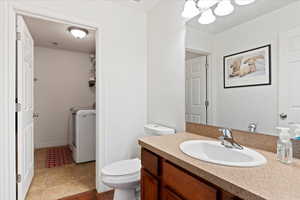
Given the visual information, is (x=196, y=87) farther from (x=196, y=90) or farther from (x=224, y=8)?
(x=224, y=8)

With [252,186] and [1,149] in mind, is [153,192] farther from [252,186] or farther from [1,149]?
[1,149]

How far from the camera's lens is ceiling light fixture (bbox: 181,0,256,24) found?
1.21 meters

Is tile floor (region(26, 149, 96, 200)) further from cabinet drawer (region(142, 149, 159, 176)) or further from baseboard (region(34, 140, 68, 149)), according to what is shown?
cabinet drawer (region(142, 149, 159, 176))

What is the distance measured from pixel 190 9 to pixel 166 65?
0.61 metres

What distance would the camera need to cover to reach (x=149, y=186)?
108cm

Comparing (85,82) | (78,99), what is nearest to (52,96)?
(78,99)

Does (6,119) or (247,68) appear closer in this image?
(247,68)

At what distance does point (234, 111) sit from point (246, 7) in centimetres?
76

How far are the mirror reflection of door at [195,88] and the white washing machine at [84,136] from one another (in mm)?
1922

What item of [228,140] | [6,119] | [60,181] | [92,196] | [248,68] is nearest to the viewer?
[228,140]

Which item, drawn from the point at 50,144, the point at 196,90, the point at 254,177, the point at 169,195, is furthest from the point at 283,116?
the point at 50,144

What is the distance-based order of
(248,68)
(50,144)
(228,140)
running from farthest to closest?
(50,144), (248,68), (228,140)

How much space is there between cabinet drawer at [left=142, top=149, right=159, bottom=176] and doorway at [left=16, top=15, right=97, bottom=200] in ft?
4.15

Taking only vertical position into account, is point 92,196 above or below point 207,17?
below
